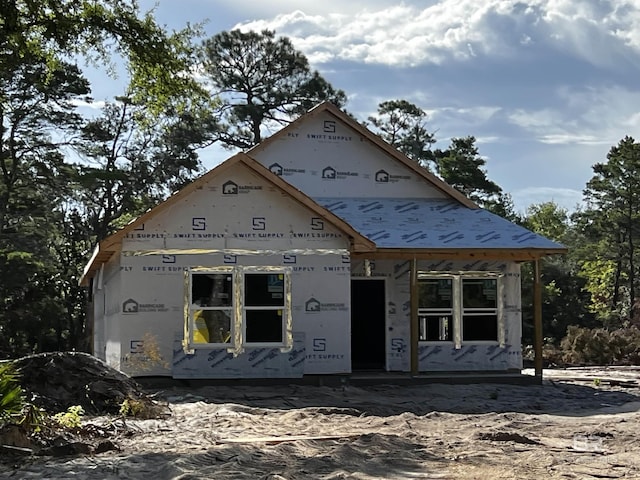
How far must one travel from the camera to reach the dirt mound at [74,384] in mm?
11633

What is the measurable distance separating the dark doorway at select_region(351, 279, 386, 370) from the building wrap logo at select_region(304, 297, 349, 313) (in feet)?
6.23

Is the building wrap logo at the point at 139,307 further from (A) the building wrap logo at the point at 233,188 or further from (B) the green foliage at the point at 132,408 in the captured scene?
(B) the green foliage at the point at 132,408

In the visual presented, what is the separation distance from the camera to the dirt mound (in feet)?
38.2

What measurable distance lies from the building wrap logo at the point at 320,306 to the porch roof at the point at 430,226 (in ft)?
4.84

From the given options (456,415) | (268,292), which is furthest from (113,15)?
(456,415)

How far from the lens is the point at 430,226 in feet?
59.9

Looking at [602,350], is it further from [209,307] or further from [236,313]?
[209,307]

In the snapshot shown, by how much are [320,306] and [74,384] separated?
5.96 metres

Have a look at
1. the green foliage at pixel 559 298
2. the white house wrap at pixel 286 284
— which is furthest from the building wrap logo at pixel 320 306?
the green foliage at pixel 559 298

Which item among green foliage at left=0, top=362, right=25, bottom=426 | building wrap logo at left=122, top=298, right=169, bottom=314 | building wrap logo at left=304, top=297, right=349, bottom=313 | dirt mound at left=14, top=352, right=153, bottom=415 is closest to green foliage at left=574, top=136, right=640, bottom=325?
building wrap logo at left=304, top=297, right=349, bottom=313

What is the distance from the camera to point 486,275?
60.2 feet

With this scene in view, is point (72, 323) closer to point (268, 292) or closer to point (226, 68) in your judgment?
point (226, 68)

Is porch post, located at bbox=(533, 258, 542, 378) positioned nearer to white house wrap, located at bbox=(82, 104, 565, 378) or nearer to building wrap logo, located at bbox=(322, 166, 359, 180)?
white house wrap, located at bbox=(82, 104, 565, 378)

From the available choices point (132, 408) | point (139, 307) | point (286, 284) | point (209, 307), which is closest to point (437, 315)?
point (286, 284)
